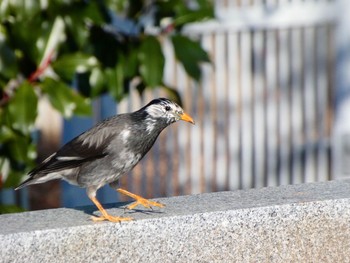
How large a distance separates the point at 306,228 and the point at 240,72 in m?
4.24

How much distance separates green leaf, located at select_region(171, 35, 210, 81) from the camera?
16.7ft

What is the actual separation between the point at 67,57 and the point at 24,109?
0.32 meters

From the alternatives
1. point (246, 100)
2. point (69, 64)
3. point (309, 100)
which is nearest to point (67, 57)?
point (69, 64)

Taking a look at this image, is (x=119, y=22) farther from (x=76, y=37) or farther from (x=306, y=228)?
(x=306, y=228)

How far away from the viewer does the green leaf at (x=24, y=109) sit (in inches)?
191

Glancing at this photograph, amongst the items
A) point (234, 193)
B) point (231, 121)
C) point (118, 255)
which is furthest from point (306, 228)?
point (231, 121)

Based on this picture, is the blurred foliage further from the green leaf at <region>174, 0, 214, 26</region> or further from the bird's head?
the bird's head

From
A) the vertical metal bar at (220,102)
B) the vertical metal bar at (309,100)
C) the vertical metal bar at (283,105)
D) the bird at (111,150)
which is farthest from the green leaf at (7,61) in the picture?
the vertical metal bar at (309,100)

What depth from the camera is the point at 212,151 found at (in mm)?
8508

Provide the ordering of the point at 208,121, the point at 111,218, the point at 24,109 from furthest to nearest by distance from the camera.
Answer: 1. the point at 208,121
2. the point at 24,109
3. the point at 111,218

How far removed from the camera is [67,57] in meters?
5.00

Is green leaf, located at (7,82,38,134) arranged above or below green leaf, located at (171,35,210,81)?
below

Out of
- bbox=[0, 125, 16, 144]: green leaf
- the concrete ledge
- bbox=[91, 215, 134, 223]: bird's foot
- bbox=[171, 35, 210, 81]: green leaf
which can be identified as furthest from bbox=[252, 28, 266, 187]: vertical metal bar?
bbox=[91, 215, 134, 223]: bird's foot

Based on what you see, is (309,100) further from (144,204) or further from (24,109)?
(144,204)
